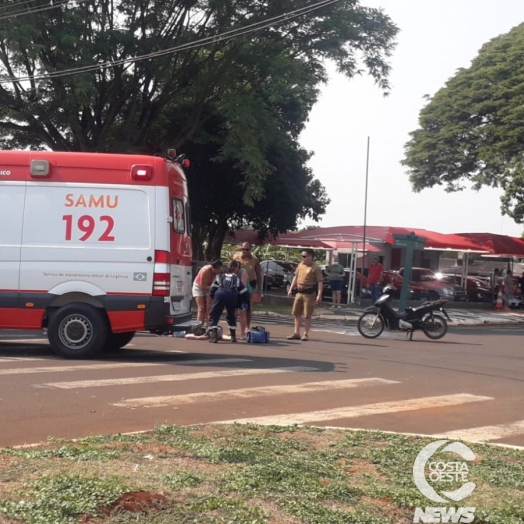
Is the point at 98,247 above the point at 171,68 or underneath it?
underneath

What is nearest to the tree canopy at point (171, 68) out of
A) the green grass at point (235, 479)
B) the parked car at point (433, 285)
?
the parked car at point (433, 285)

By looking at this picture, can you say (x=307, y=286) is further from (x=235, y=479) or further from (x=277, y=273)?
(x=277, y=273)

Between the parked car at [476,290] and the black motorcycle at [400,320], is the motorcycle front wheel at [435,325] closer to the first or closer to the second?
the black motorcycle at [400,320]

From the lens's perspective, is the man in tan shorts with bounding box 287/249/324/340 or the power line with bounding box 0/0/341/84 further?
the power line with bounding box 0/0/341/84

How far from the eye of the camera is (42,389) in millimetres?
9641

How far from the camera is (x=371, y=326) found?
1883cm

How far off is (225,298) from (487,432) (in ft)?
26.0

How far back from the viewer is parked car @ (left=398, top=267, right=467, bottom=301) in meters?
33.8

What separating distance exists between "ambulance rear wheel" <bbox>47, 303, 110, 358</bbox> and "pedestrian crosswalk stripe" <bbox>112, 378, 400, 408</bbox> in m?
3.14

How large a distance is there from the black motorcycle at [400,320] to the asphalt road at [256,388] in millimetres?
2720

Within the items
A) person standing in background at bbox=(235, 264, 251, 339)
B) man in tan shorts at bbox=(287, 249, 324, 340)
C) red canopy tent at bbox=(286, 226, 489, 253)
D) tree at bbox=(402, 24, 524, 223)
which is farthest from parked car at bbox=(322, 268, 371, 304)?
person standing in background at bbox=(235, 264, 251, 339)

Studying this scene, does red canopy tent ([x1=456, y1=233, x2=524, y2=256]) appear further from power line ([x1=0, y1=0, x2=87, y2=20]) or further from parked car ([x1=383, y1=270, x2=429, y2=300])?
power line ([x1=0, y1=0, x2=87, y2=20])

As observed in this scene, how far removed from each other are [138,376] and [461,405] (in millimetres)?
3904

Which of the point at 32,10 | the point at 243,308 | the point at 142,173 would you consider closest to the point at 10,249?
the point at 142,173
